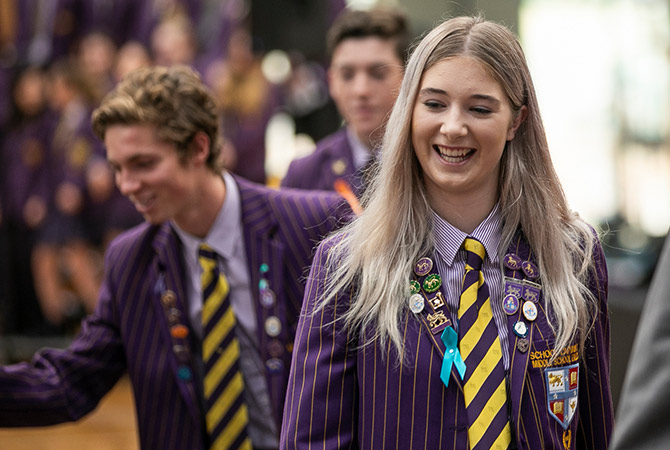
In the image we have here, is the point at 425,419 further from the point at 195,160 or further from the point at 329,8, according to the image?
the point at 329,8

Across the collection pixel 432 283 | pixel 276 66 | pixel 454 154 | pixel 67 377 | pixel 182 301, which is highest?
pixel 454 154

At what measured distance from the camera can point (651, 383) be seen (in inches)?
46.1

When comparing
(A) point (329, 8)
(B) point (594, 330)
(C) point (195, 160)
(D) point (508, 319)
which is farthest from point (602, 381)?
(A) point (329, 8)

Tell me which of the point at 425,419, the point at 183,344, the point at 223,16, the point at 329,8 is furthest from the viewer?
the point at 223,16

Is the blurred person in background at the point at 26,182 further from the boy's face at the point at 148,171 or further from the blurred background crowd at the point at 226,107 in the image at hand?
the boy's face at the point at 148,171

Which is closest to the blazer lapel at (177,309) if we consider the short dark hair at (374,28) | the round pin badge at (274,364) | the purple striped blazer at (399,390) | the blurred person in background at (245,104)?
the round pin badge at (274,364)

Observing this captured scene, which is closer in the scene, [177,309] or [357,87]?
[177,309]

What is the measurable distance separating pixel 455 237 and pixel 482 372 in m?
0.27

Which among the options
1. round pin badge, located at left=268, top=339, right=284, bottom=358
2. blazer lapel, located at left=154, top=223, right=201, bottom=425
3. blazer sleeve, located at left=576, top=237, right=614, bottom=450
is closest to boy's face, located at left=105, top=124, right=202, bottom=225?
blazer lapel, located at left=154, top=223, right=201, bottom=425

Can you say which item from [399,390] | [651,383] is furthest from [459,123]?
[651,383]

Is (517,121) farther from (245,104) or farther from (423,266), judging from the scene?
(245,104)

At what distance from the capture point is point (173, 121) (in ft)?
9.40

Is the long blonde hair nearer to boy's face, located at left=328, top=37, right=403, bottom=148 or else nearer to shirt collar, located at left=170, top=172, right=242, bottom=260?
shirt collar, located at left=170, top=172, right=242, bottom=260

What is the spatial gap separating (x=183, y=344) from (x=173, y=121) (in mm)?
618
